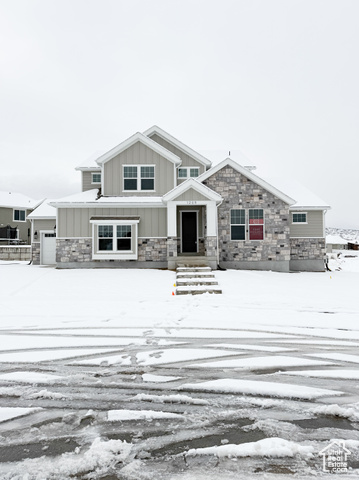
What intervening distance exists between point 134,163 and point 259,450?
16.7 m

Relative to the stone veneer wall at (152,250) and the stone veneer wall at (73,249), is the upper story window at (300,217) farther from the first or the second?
the stone veneer wall at (73,249)

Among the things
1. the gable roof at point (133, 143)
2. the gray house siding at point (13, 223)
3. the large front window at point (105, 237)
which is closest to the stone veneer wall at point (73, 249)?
the large front window at point (105, 237)

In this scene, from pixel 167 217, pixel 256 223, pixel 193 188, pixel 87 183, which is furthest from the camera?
pixel 87 183

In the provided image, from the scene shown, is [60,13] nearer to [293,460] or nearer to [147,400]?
[147,400]

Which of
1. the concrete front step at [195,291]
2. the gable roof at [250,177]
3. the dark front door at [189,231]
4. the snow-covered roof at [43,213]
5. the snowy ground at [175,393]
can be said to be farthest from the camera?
the snow-covered roof at [43,213]

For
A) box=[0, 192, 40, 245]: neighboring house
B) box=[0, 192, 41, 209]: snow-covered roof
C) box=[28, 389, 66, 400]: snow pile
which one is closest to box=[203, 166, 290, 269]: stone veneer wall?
box=[28, 389, 66, 400]: snow pile

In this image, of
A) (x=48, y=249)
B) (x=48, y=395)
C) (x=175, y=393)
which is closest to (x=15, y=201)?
(x=48, y=249)

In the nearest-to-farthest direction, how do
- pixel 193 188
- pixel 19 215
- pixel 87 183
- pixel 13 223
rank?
pixel 193 188, pixel 87 183, pixel 13 223, pixel 19 215

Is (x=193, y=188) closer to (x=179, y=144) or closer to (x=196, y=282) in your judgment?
(x=179, y=144)

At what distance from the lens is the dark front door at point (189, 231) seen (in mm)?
17391

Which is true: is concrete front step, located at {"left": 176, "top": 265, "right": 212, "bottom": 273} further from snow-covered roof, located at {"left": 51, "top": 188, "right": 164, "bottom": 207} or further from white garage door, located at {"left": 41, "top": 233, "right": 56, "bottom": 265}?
white garage door, located at {"left": 41, "top": 233, "right": 56, "bottom": 265}

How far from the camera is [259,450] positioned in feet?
7.58

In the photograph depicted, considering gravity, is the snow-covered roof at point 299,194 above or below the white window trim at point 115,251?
above
